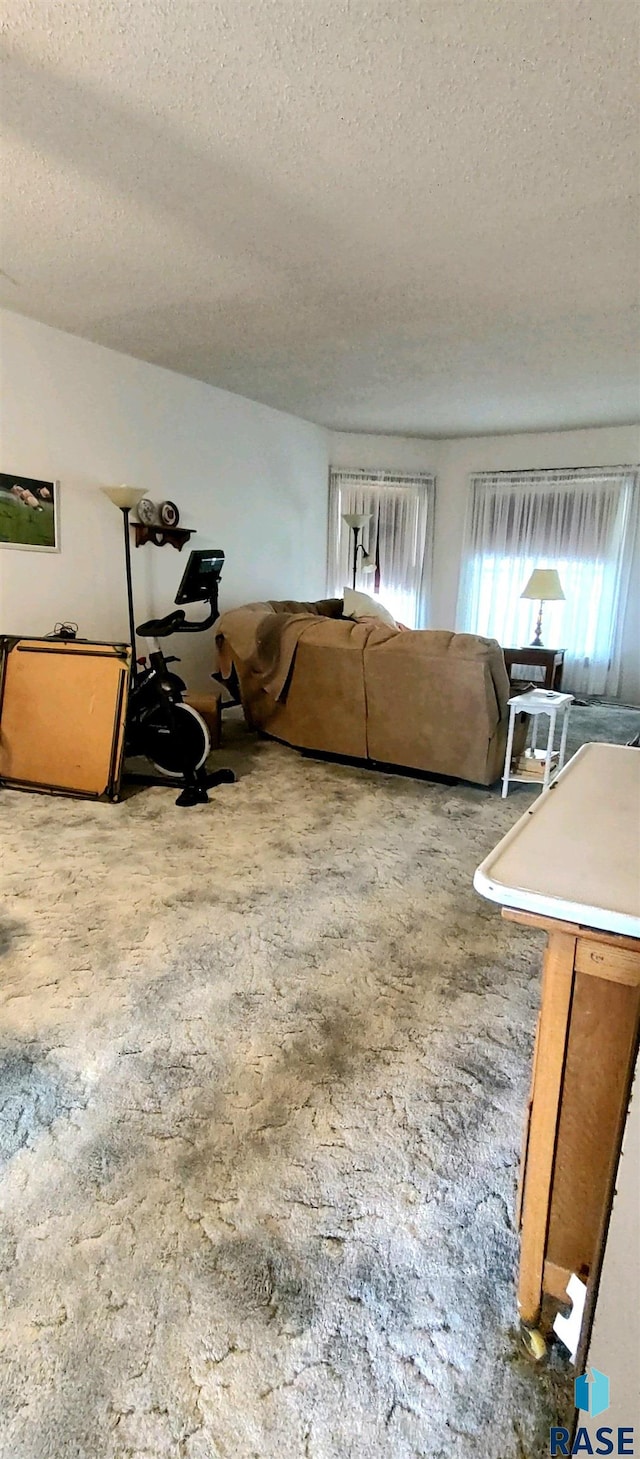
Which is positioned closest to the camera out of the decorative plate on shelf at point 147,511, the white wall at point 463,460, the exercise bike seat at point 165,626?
the exercise bike seat at point 165,626

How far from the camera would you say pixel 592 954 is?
0.84 meters

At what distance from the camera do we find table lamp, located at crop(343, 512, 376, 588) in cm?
590

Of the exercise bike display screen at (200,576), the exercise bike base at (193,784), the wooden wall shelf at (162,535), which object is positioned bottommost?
the exercise bike base at (193,784)

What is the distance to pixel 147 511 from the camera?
4461 millimetres

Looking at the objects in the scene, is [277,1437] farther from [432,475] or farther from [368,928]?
[432,475]

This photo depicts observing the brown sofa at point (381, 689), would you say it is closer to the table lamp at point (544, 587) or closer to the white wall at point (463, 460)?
the table lamp at point (544, 587)

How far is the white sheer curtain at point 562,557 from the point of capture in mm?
6051

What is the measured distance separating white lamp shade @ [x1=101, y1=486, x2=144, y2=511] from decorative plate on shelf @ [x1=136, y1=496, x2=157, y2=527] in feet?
1.77

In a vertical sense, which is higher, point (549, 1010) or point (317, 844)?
point (549, 1010)

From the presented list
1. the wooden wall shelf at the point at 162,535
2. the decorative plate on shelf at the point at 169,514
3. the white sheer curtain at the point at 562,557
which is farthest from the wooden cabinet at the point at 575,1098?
the white sheer curtain at the point at 562,557

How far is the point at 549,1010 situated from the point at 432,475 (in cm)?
652

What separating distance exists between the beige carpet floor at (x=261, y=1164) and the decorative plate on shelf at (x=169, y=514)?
275cm

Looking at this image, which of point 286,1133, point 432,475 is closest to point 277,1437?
point 286,1133

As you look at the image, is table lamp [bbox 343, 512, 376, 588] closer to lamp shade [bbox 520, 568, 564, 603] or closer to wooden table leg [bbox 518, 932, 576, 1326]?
lamp shade [bbox 520, 568, 564, 603]
